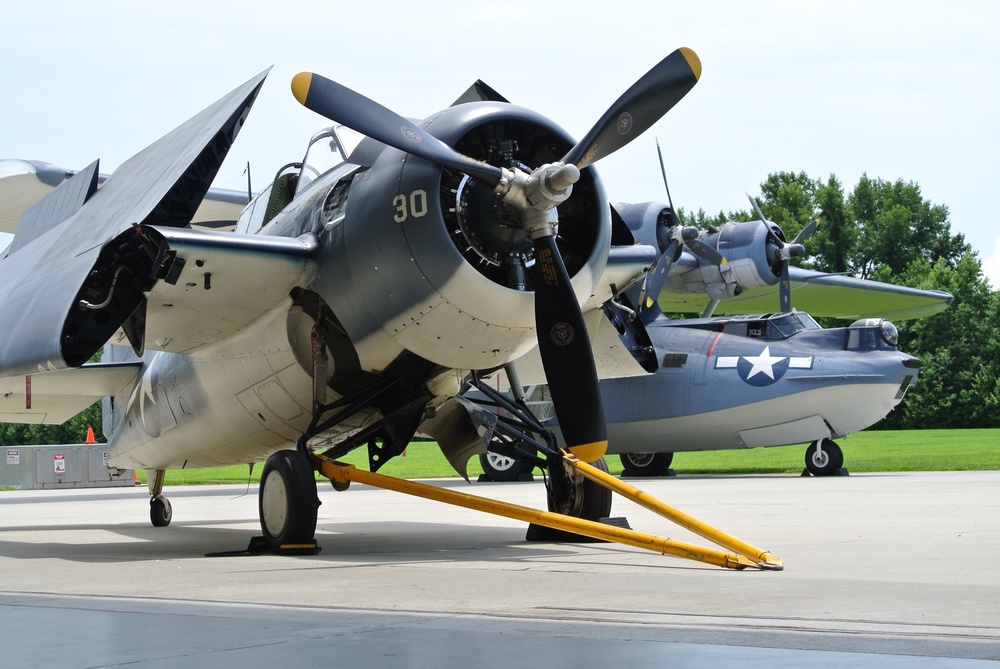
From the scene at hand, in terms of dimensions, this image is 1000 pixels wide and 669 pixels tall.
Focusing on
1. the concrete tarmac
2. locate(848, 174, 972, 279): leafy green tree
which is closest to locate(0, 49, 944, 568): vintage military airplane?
the concrete tarmac

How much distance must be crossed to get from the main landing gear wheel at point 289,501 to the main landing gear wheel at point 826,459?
1562 cm

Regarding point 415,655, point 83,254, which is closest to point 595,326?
point 83,254

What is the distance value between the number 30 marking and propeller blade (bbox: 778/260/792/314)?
57.6 ft

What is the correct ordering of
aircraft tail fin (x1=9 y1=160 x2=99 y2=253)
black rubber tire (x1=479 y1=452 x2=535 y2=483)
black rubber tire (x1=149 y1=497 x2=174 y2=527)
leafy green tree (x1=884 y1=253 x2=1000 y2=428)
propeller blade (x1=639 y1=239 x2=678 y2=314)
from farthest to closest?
1. leafy green tree (x1=884 y1=253 x2=1000 y2=428)
2. black rubber tire (x1=479 y1=452 x2=535 y2=483)
3. propeller blade (x1=639 y1=239 x2=678 y2=314)
4. black rubber tire (x1=149 y1=497 x2=174 y2=527)
5. aircraft tail fin (x1=9 y1=160 x2=99 y2=253)

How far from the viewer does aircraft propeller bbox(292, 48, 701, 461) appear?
7812mm

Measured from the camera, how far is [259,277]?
349 inches

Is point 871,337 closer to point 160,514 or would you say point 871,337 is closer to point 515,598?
point 160,514

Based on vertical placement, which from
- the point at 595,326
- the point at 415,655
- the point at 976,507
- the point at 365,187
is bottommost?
the point at 976,507

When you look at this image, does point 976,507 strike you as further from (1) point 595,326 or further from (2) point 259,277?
(2) point 259,277

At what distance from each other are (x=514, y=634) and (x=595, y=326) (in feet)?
22.1

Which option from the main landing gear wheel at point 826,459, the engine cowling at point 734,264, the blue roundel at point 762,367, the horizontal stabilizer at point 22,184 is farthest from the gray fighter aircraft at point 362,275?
the engine cowling at point 734,264

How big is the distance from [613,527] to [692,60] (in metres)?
3.55

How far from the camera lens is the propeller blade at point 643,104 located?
323 inches

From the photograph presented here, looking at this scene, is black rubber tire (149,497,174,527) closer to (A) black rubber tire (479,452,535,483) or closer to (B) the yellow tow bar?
(B) the yellow tow bar
